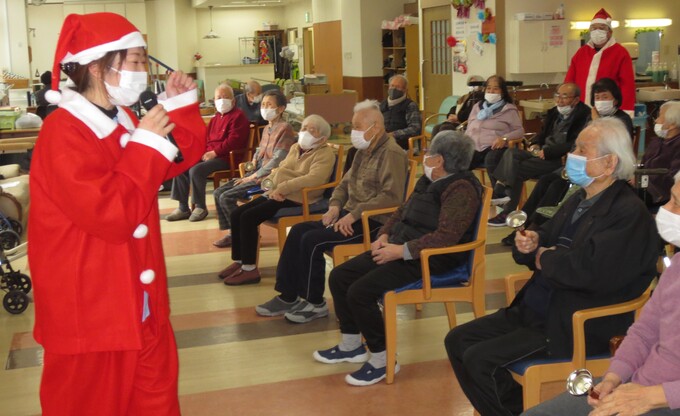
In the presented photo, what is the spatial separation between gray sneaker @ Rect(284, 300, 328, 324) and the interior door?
25.0ft

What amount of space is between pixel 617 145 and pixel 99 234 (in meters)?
1.83

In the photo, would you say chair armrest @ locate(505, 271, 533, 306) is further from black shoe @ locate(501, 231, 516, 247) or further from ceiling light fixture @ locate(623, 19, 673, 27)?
ceiling light fixture @ locate(623, 19, 673, 27)

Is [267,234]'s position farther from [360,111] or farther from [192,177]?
[360,111]

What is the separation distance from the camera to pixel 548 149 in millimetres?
6137

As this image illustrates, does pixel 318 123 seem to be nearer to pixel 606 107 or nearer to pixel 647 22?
pixel 606 107

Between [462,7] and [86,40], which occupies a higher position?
[462,7]

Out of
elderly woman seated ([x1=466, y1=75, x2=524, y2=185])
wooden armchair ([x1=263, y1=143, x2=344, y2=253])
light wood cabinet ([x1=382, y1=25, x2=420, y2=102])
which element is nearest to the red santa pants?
wooden armchair ([x1=263, y1=143, x2=344, y2=253])

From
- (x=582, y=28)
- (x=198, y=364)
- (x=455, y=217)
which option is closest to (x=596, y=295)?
(x=455, y=217)

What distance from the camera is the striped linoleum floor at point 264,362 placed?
11.3 ft

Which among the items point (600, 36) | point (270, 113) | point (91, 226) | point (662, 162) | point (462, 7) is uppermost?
point (462, 7)

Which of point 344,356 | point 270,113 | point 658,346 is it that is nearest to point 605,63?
point 270,113

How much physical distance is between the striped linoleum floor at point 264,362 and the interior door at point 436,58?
21.9 ft

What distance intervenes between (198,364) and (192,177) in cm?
342

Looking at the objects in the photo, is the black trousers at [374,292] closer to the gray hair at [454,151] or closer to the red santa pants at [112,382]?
the gray hair at [454,151]
